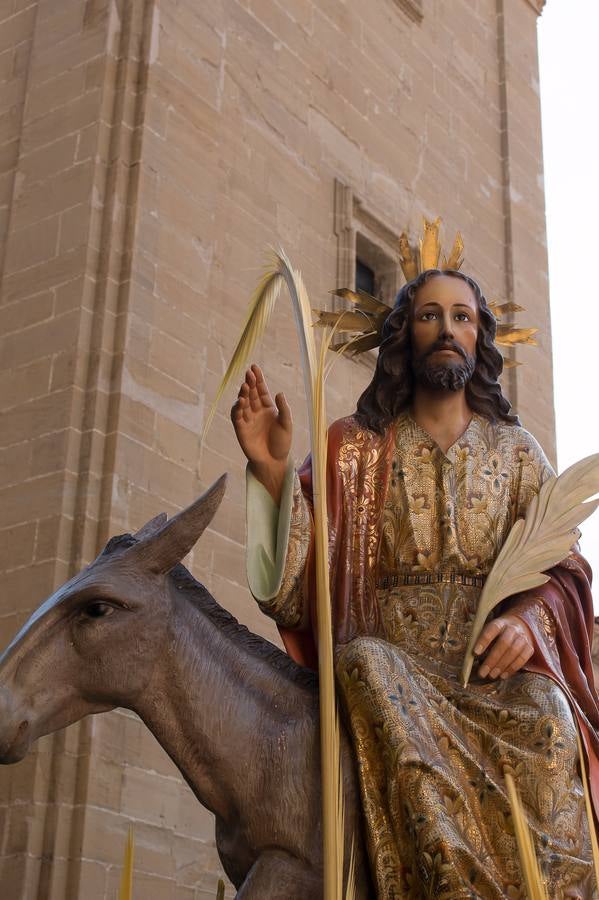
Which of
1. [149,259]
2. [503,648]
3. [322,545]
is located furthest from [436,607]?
[149,259]

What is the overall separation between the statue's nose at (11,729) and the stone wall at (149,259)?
3832 mm

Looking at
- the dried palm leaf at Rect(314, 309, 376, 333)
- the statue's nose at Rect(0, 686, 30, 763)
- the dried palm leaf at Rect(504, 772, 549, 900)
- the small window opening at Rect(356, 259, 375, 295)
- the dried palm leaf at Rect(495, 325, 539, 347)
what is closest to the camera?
the dried palm leaf at Rect(504, 772, 549, 900)

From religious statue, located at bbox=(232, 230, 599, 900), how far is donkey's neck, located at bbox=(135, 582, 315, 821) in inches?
7.2

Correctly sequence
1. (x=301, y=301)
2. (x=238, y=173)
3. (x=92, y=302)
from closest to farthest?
(x=301, y=301) < (x=92, y=302) < (x=238, y=173)

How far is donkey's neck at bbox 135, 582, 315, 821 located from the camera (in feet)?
10.3

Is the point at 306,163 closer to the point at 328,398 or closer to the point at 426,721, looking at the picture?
the point at 328,398

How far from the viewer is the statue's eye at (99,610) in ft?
10.3

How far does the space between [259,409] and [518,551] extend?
779 mm

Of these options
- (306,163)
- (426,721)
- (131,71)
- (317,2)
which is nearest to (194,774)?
(426,721)

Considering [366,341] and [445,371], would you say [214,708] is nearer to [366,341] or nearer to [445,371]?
[445,371]

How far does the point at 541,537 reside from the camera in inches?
140

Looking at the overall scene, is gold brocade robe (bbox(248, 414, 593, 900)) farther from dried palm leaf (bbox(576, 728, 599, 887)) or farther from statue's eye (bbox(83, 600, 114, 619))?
statue's eye (bbox(83, 600, 114, 619))

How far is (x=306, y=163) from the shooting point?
33.9 ft

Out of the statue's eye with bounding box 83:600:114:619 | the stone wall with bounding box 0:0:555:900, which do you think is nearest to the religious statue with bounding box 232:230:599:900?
the statue's eye with bounding box 83:600:114:619
